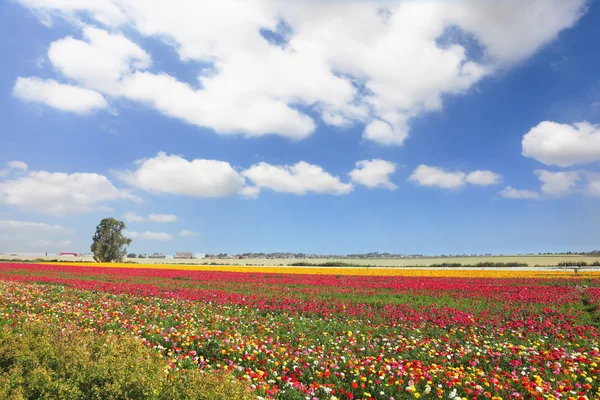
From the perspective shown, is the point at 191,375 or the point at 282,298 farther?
the point at 282,298

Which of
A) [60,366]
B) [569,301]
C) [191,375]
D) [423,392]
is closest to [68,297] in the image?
[60,366]

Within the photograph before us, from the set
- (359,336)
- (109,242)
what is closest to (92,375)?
(359,336)

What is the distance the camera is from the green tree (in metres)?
73.8

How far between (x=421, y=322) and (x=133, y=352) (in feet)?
29.0

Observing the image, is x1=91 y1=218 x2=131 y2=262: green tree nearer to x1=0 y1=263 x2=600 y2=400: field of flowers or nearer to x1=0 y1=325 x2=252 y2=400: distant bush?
x1=0 y1=263 x2=600 y2=400: field of flowers

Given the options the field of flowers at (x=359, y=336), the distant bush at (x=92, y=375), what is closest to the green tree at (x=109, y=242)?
the field of flowers at (x=359, y=336)

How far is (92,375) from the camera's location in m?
5.09

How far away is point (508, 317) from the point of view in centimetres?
1281

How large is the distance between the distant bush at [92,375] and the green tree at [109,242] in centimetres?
7541

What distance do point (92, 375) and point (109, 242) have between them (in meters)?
78.5

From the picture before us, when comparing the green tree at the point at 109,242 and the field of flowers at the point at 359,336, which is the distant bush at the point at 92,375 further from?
the green tree at the point at 109,242

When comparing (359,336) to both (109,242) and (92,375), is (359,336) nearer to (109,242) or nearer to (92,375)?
(92,375)

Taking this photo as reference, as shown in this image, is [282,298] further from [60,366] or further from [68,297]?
[60,366]

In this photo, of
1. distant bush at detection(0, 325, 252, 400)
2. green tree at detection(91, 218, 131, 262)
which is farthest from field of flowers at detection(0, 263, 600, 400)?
green tree at detection(91, 218, 131, 262)
